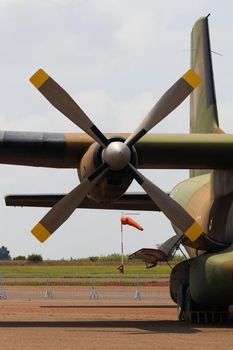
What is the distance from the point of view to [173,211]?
59.9ft

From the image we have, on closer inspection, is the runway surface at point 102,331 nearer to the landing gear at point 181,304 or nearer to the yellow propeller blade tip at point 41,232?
the landing gear at point 181,304

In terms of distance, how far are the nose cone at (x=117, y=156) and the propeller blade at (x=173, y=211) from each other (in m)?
0.44

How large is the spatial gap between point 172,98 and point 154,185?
2.20 m

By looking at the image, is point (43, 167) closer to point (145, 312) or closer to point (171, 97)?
point (171, 97)

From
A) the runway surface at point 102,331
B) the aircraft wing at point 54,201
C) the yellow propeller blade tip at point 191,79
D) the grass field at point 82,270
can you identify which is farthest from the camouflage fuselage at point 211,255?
the grass field at point 82,270

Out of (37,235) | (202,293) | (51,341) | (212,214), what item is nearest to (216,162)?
(212,214)

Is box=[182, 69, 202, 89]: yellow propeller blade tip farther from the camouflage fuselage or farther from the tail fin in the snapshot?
the tail fin

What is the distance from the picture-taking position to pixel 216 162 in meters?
20.2

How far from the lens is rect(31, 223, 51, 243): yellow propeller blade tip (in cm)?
1753

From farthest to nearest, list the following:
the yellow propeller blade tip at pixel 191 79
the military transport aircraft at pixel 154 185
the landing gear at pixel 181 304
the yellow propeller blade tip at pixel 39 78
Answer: the landing gear at pixel 181 304, the yellow propeller blade tip at pixel 191 79, the yellow propeller blade tip at pixel 39 78, the military transport aircraft at pixel 154 185

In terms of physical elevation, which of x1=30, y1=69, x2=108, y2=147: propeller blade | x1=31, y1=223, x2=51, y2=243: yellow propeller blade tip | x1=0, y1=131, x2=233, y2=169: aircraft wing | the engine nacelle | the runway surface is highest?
x1=30, y1=69, x2=108, y2=147: propeller blade

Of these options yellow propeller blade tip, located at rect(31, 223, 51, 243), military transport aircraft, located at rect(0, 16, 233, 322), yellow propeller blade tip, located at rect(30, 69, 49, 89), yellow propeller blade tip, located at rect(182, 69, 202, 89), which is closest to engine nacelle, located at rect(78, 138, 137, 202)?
military transport aircraft, located at rect(0, 16, 233, 322)

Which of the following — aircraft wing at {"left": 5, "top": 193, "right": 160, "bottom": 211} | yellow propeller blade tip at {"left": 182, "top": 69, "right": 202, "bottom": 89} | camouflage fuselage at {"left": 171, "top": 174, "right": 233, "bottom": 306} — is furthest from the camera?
aircraft wing at {"left": 5, "top": 193, "right": 160, "bottom": 211}

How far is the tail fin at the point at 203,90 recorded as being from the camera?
2422cm
